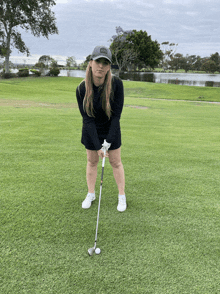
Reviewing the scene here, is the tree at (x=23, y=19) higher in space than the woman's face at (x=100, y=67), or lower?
higher

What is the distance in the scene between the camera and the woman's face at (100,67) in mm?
2453

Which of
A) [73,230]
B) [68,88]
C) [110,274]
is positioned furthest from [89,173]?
[68,88]

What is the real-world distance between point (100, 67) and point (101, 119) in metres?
0.60

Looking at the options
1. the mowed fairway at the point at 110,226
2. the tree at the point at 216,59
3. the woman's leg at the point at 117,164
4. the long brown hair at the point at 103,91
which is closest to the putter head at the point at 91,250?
the mowed fairway at the point at 110,226

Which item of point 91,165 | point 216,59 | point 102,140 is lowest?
point 91,165

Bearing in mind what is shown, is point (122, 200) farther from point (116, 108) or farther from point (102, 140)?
point (116, 108)

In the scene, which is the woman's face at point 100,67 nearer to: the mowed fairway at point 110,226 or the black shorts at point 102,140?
the black shorts at point 102,140

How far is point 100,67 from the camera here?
246 centimetres

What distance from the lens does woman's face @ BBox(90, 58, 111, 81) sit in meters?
2.45

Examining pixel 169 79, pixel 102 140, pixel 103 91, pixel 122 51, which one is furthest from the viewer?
pixel 122 51

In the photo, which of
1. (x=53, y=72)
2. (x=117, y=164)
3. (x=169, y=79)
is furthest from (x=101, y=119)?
(x=169, y=79)

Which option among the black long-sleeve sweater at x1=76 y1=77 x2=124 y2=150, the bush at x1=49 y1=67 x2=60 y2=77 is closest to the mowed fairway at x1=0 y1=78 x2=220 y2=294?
the black long-sleeve sweater at x1=76 y1=77 x2=124 y2=150

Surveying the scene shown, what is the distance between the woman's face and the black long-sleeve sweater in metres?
0.13

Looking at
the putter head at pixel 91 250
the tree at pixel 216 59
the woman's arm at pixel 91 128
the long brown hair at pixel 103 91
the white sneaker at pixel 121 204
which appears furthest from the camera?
the tree at pixel 216 59
